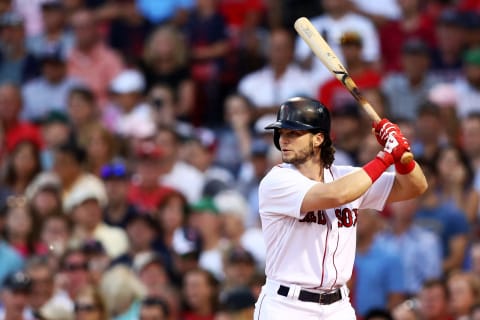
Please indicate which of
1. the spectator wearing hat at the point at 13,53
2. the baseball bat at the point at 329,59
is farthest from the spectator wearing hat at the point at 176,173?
the baseball bat at the point at 329,59

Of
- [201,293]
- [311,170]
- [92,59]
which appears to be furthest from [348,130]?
[311,170]

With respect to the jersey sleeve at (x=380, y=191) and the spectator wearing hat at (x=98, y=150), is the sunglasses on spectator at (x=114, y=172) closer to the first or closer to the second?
the spectator wearing hat at (x=98, y=150)

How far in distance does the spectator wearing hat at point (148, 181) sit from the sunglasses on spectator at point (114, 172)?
214 mm

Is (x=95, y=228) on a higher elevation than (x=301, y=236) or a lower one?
lower

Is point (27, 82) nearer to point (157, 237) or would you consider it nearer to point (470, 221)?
point (157, 237)

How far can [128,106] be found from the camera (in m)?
12.9

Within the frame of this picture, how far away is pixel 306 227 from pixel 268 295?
0.44 meters

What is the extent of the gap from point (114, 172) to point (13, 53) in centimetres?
332

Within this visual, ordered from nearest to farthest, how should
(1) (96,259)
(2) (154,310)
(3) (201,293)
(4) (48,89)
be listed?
(2) (154,310), (3) (201,293), (1) (96,259), (4) (48,89)

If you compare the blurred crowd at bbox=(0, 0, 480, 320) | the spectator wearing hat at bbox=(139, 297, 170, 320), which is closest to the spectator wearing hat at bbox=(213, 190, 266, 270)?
the blurred crowd at bbox=(0, 0, 480, 320)

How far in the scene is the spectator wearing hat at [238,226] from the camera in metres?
10.5

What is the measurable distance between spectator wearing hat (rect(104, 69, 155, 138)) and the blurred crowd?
0.02 metres

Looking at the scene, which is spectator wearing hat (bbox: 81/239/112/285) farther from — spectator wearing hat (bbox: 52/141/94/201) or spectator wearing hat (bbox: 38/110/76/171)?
spectator wearing hat (bbox: 38/110/76/171)

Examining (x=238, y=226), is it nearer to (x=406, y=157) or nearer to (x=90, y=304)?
(x=90, y=304)
